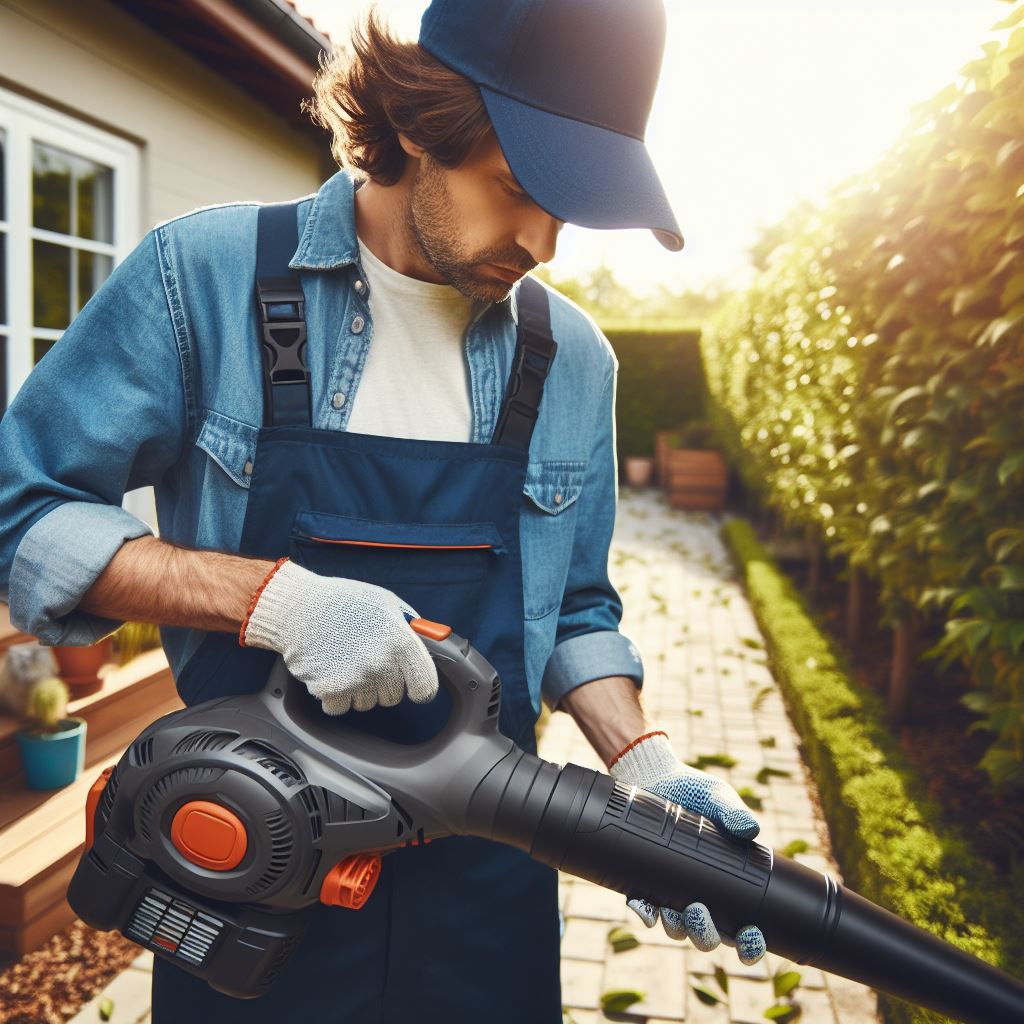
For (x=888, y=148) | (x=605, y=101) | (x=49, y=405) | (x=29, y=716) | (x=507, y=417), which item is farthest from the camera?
(x=888, y=148)

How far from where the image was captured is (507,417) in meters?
1.42

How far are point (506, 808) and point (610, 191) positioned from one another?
843mm

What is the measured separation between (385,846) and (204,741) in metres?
0.27

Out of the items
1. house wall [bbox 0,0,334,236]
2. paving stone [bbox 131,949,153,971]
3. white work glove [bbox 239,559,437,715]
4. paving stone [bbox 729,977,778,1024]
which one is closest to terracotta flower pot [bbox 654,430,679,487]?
house wall [bbox 0,0,334,236]

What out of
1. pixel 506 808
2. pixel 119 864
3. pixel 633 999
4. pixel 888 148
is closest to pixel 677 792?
pixel 506 808

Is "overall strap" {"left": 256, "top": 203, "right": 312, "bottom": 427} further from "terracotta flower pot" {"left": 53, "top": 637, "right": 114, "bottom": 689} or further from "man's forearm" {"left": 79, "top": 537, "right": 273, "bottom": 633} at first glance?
"terracotta flower pot" {"left": 53, "top": 637, "right": 114, "bottom": 689}

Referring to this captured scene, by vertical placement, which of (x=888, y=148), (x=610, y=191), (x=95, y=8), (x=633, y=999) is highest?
A: (x=95, y=8)

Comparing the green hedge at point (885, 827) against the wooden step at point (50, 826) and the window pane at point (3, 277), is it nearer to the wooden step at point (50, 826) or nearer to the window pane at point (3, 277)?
the wooden step at point (50, 826)

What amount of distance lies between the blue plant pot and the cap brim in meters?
2.84

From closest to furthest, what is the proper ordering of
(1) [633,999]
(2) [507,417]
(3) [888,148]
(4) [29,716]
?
(2) [507,417], (1) [633,999], (4) [29,716], (3) [888,148]

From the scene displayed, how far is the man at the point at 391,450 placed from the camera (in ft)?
3.85

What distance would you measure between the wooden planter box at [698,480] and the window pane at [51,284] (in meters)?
10.9

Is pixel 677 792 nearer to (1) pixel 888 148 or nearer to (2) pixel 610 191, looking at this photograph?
(2) pixel 610 191

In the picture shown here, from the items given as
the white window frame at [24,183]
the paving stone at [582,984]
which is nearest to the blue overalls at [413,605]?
the paving stone at [582,984]
